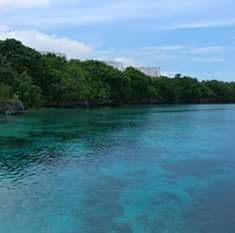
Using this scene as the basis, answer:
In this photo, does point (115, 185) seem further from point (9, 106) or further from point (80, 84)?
point (80, 84)

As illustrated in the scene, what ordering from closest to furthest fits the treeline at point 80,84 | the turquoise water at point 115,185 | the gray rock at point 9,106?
the turquoise water at point 115,185 < the gray rock at point 9,106 < the treeline at point 80,84

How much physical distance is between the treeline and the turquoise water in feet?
93.1

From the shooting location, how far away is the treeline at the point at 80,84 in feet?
190

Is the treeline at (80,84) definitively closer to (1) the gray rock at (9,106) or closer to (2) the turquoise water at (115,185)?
(1) the gray rock at (9,106)

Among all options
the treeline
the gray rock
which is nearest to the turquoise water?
the gray rock

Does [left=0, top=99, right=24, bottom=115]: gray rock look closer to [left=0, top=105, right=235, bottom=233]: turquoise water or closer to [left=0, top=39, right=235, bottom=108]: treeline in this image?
[left=0, top=39, right=235, bottom=108]: treeline

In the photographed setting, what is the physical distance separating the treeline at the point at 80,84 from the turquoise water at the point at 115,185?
28.4 m

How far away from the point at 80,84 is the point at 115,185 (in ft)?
195

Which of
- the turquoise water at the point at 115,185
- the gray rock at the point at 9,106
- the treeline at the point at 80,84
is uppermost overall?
the treeline at the point at 80,84

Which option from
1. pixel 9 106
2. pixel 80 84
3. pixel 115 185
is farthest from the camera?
pixel 80 84

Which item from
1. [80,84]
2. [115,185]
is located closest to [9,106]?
[80,84]

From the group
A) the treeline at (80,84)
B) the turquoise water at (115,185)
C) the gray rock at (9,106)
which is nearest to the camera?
the turquoise water at (115,185)

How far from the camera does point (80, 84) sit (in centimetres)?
7438

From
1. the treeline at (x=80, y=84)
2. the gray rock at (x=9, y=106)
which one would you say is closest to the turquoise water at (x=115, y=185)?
the gray rock at (x=9, y=106)
